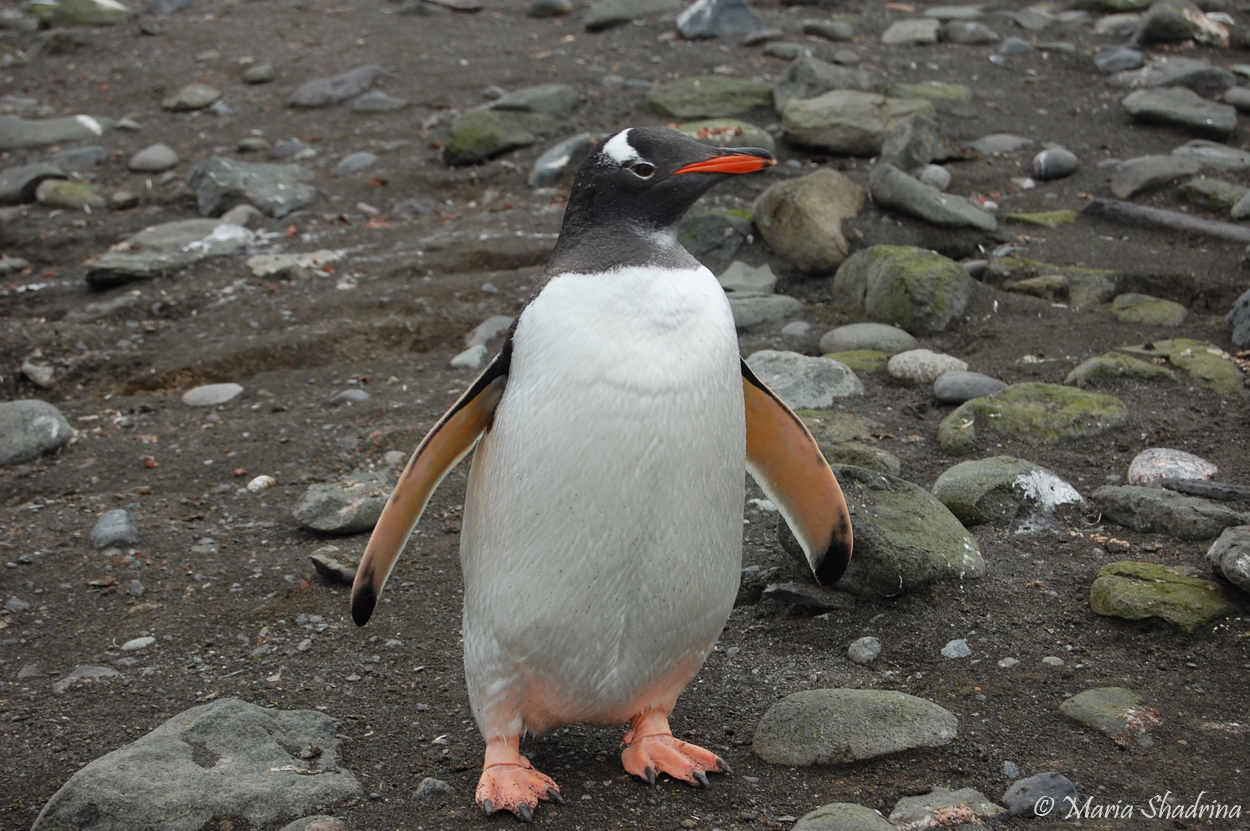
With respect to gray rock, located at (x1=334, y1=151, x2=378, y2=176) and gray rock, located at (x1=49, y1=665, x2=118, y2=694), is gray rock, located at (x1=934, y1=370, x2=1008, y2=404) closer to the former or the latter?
gray rock, located at (x1=49, y1=665, x2=118, y2=694)

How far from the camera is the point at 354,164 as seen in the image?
7.89m

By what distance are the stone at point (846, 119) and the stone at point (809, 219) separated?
1.03 meters

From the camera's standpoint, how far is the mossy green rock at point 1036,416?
4242 millimetres

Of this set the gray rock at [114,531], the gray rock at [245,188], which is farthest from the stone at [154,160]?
the gray rock at [114,531]

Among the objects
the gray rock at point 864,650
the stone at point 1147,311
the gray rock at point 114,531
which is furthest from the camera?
the stone at point 1147,311

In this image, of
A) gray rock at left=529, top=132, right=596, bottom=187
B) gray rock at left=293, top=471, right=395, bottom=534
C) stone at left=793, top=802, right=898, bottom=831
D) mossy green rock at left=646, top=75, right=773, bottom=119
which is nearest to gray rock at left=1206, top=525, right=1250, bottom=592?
stone at left=793, top=802, right=898, bottom=831

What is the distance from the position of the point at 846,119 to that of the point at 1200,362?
3286mm

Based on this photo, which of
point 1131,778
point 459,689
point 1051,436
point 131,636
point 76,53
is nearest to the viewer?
point 1131,778

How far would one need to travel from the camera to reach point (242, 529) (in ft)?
14.1

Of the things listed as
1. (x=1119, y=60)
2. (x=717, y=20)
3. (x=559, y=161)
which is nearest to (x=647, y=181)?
(x=559, y=161)

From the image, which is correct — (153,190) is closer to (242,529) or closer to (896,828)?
(242,529)

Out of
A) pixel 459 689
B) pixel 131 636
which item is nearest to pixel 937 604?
pixel 459 689

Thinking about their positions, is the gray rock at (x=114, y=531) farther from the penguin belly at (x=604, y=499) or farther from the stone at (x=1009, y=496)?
the stone at (x=1009, y=496)

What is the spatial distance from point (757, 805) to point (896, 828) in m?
0.36
